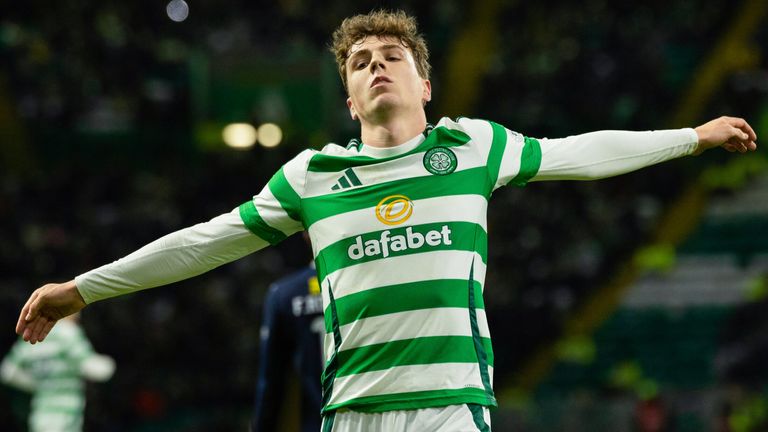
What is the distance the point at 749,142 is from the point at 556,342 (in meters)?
9.85

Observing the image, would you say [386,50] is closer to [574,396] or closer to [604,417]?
[604,417]

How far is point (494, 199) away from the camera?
14.5 metres

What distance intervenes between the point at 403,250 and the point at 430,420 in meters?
0.48

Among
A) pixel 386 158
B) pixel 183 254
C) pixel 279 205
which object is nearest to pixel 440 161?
pixel 386 158

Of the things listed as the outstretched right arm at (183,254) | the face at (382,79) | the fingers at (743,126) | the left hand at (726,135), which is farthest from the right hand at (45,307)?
the fingers at (743,126)

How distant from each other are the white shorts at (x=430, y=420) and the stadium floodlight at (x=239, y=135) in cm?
1212

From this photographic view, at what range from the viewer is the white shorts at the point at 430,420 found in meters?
3.10

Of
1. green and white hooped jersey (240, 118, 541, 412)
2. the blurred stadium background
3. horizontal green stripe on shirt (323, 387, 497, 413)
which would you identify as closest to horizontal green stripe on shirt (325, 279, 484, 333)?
A: green and white hooped jersey (240, 118, 541, 412)

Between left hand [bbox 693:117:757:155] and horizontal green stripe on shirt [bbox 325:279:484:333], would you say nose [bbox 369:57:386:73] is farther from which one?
left hand [bbox 693:117:757:155]

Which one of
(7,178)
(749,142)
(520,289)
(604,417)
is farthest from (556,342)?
(749,142)

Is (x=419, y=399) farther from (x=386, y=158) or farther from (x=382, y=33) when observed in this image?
(x=382, y=33)

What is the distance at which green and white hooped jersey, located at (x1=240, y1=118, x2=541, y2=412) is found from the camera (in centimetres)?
314

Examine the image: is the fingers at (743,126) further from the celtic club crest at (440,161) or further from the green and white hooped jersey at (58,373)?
the green and white hooped jersey at (58,373)

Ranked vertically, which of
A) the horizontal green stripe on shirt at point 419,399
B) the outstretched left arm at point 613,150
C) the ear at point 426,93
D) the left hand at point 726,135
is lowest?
the horizontal green stripe on shirt at point 419,399
